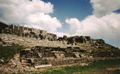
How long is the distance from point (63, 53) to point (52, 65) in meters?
5.53

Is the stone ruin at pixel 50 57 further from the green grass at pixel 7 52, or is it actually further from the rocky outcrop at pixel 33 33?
the rocky outcrop at pixel 33 33

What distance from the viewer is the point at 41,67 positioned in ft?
111

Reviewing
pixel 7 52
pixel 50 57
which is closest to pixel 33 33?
pixel 50 57

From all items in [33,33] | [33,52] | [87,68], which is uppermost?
[33,33]

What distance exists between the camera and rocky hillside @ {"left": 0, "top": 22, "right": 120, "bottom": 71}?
33.7m

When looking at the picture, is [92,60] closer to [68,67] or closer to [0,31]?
[68,67]

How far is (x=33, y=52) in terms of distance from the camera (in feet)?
121

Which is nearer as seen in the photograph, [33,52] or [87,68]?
[33,52]

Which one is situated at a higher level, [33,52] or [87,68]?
[33,52]

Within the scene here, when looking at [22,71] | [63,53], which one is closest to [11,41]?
[63,53]

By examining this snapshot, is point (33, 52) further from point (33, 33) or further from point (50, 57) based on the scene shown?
point (33, 33)

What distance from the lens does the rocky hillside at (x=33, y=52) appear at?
33.7m

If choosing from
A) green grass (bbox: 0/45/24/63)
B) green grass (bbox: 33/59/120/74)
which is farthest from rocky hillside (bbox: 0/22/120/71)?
green grass (bbox: 33/59/120/74)

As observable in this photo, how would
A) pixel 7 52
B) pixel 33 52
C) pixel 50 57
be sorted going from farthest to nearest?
pixel 50 57 → pixel 33 52 → pixel 7 52
